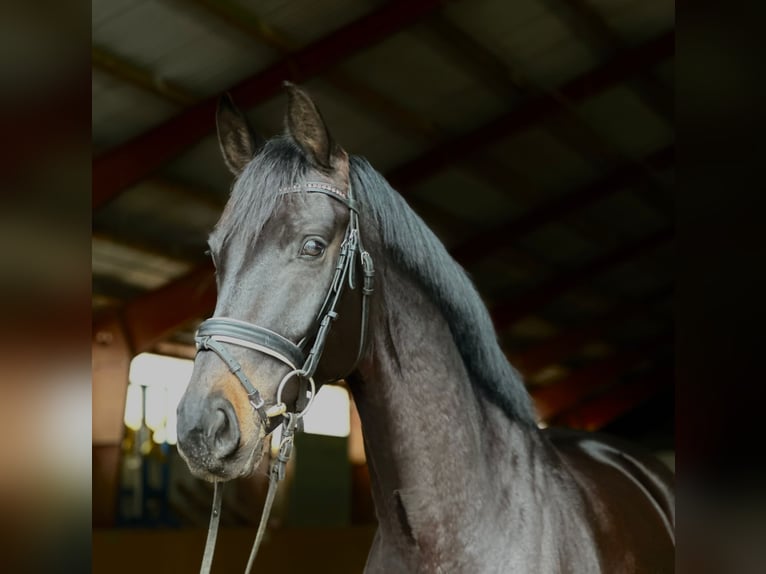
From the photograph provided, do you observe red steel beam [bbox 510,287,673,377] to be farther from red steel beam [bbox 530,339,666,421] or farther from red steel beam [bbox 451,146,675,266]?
red steel beam [bbox 451,146,675,266]

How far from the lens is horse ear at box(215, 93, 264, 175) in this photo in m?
1.93

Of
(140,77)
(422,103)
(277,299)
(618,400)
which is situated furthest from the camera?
(618,400)

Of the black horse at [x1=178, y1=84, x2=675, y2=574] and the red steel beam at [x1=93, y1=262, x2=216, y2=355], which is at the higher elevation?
the red steel beam at [x1=93, y1=262, x2=216, y2=355]

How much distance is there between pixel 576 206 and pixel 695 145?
8.46 m

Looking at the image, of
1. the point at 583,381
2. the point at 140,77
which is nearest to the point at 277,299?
the point at 140,77

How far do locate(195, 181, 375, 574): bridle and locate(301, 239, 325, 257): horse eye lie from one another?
45 millimetres

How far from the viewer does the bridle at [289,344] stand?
1577 mm

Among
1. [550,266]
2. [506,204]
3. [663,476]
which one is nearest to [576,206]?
[506,204]

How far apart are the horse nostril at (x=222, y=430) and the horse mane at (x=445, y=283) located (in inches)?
21.4

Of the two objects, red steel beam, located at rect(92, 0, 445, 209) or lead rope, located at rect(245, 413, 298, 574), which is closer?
lead rope, located at rect(245, 413, 298, 574)

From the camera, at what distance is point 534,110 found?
723 cm

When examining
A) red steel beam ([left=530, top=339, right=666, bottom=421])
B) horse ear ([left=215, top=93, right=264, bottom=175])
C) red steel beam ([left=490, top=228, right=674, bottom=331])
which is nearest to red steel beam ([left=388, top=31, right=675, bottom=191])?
red steel beam ([left=490, top=228, right=674, bottom=331])

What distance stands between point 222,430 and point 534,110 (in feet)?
20.2

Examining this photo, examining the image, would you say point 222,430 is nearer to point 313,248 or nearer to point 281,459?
point 281,459
